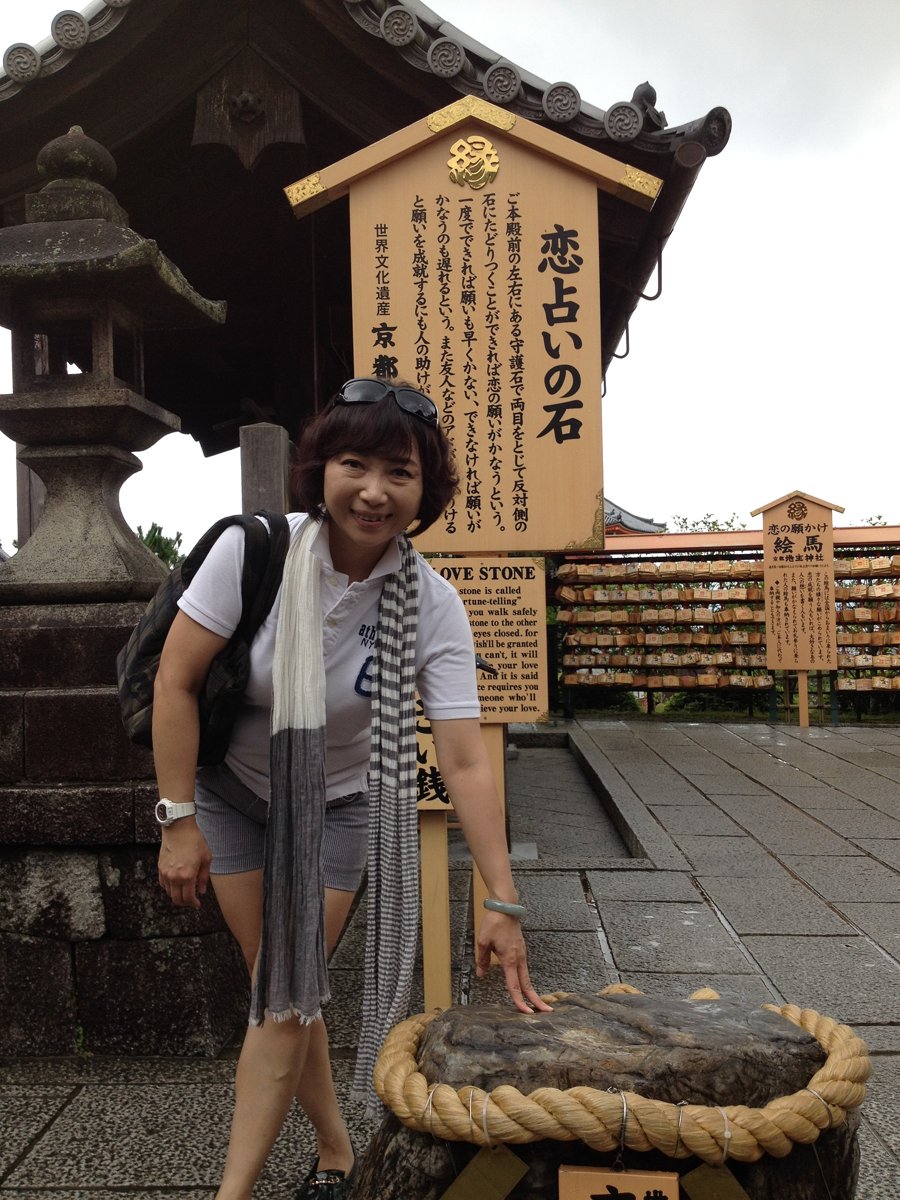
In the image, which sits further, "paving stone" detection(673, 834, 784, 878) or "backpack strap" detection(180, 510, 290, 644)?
"paving stone" detection(673, 834, 784, 878)

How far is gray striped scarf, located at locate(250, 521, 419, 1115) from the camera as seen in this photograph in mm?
1932

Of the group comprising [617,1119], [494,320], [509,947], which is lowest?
[617,1119]

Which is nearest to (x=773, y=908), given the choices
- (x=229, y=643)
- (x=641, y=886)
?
(x=641, y=886)

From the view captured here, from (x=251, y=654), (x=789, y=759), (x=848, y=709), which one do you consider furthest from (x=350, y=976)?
(x=848, y=709)

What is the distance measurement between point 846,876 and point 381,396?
4.29 metres

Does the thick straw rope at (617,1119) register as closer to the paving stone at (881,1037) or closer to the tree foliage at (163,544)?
the paving stone at (881,1037)

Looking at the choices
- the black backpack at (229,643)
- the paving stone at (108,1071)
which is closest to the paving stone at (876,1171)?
the paving stone at (108,1071)

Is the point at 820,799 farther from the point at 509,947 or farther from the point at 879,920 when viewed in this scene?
the point at 509,947

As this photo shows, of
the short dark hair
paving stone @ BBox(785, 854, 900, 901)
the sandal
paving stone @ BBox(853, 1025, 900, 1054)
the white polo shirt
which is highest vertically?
the short dark hair

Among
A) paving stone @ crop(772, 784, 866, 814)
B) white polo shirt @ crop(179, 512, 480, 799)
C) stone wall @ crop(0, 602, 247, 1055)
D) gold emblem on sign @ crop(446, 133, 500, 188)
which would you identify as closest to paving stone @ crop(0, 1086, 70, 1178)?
stone wall @ crop(0, 602, 247, 1055)

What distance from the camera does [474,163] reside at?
3.65 meters

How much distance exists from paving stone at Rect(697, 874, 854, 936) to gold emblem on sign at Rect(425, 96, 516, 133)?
3.50 metres

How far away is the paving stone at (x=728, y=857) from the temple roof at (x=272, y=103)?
3284 mm

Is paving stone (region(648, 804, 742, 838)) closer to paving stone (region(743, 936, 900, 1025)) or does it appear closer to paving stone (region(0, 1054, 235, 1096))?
paving stone (region(743, 936, 900, 1025))
